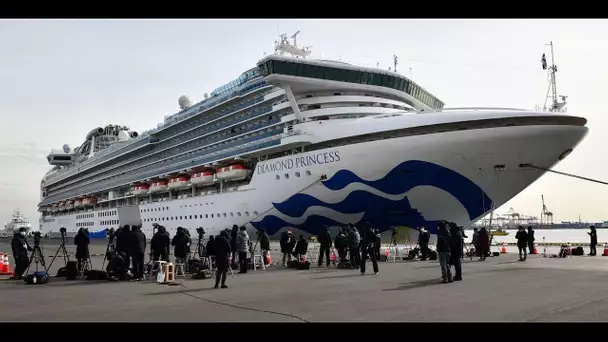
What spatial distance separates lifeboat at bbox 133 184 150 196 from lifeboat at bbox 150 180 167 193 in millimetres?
1705

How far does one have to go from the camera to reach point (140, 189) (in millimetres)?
41406

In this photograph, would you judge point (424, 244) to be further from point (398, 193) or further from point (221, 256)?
point (221, 256)

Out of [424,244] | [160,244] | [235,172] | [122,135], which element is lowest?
[424,244]

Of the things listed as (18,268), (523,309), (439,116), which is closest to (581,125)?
Result: (439,116)

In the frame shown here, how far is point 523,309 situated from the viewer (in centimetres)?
726

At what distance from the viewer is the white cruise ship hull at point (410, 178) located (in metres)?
20.2

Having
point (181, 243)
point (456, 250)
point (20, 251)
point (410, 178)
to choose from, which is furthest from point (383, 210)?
point (20, 251)

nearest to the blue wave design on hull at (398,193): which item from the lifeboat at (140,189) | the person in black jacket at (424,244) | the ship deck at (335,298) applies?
Answer: the person in black jacket at (424,244)

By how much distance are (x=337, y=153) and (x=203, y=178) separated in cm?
1213

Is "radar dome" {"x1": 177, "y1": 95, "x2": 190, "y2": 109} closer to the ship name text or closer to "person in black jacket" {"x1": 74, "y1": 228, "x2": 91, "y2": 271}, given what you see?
the ship name text

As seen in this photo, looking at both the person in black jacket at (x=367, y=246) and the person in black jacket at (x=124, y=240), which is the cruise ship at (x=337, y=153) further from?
the person in black jacket at (x=124, y=240)

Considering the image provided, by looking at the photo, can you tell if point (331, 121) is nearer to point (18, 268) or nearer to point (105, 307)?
point (18, 268)

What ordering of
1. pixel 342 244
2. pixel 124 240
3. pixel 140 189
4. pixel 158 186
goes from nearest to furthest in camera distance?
pixel 124 240, pixel 342 244, pixel 158 186, pixel 140 189

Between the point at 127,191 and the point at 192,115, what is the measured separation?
14967 mm
